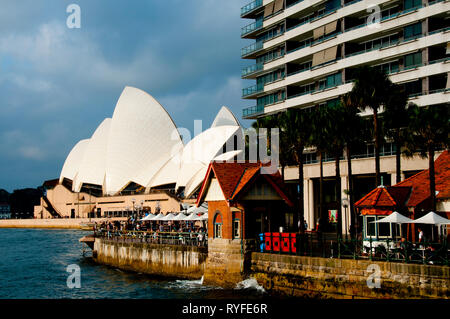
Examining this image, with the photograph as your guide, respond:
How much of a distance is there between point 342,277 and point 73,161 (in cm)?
14198

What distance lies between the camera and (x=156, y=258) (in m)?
36.8

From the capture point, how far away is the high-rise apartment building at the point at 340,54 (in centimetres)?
4962

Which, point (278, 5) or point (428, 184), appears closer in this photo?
point (428, 184)

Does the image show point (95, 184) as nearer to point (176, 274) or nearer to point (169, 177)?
point (169, 177)

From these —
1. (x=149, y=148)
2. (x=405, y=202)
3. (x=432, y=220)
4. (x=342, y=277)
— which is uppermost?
(x=149, y=148)

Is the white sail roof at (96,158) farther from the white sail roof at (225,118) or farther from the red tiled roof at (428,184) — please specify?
the red tiled roof at (428,184)

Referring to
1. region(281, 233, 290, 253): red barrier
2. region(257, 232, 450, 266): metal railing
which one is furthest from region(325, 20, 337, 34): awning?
region(281, 233, 290, 253): red barrier

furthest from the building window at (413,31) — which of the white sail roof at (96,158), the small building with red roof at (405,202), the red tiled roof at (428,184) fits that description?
the white sail roof at (96,158)

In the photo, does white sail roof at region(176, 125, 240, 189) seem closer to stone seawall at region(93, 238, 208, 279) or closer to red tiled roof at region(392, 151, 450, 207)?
stone seawall at region(93, 238, 208, 279)

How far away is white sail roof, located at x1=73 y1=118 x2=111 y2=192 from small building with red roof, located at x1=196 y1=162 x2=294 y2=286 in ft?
355

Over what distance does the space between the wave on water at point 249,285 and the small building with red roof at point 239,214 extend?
0.40m

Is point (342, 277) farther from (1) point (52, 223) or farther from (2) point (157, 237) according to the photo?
(1) point (52, 223)

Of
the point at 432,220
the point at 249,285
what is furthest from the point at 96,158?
the point at 432,220
